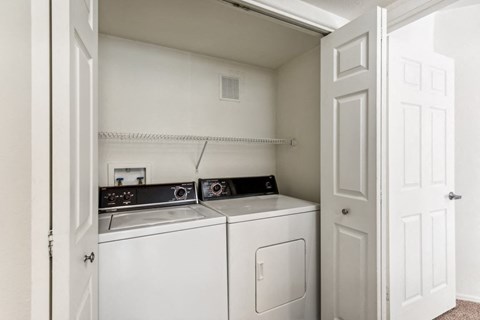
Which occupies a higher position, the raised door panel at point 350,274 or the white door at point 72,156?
the white door at point 72,156

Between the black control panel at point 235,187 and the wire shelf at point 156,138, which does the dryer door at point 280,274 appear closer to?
the black control panel at point 235,187

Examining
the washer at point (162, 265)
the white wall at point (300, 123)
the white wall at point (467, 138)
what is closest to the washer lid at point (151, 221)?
the washer at point (162, 265)

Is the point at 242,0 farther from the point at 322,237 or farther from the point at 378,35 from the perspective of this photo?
the point at 322,237

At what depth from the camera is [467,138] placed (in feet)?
6.91

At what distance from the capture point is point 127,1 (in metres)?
1.54

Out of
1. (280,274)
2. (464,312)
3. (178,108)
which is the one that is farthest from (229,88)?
(464,312)

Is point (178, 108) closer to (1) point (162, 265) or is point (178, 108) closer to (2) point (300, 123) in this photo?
(2) point (300, 123)

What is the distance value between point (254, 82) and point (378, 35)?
1.42 metres

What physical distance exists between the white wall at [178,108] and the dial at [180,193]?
0.27m

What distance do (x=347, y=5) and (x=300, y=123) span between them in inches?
40.8

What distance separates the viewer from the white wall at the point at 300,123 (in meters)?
2.15

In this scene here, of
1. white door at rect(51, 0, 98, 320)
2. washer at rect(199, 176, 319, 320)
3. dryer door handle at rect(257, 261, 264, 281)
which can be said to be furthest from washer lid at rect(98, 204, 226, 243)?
dryer door handle at rect(257, 261, 264, 281)
